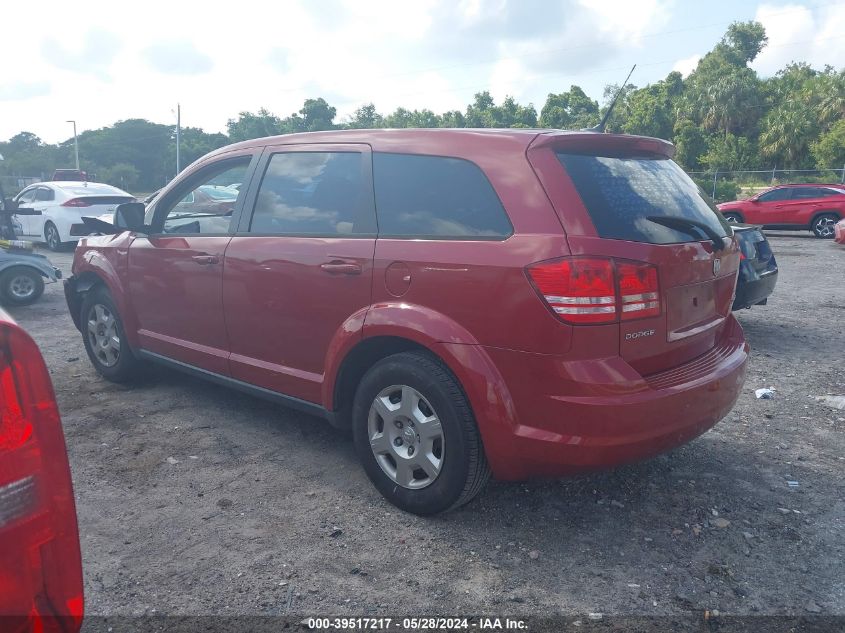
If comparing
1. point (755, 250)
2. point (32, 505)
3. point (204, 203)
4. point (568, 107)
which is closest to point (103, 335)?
point (204, 203)

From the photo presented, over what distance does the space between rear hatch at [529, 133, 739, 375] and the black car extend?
3.34 m

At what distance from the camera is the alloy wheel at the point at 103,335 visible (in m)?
5.42

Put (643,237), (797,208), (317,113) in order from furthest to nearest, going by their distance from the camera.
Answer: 1. (317,113)
2. (797,208)
3. (643,237)

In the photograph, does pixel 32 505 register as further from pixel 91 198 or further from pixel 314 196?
pixel 91 198

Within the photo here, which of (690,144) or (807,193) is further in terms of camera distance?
(690,144)

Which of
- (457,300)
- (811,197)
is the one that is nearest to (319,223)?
(457,300)

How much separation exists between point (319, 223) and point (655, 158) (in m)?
1.79

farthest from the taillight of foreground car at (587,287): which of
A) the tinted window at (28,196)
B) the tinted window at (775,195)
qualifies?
the tinted window at (775,195)

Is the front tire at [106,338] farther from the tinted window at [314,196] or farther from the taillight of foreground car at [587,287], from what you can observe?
the taillight of foreground car at [587,287]

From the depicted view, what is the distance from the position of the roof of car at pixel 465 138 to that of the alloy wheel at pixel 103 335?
2.41 meters

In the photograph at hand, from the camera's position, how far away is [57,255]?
14.4 m

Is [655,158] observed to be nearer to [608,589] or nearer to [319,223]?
[319,223]

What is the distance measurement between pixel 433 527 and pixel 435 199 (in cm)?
157

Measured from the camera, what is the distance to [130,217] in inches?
193
